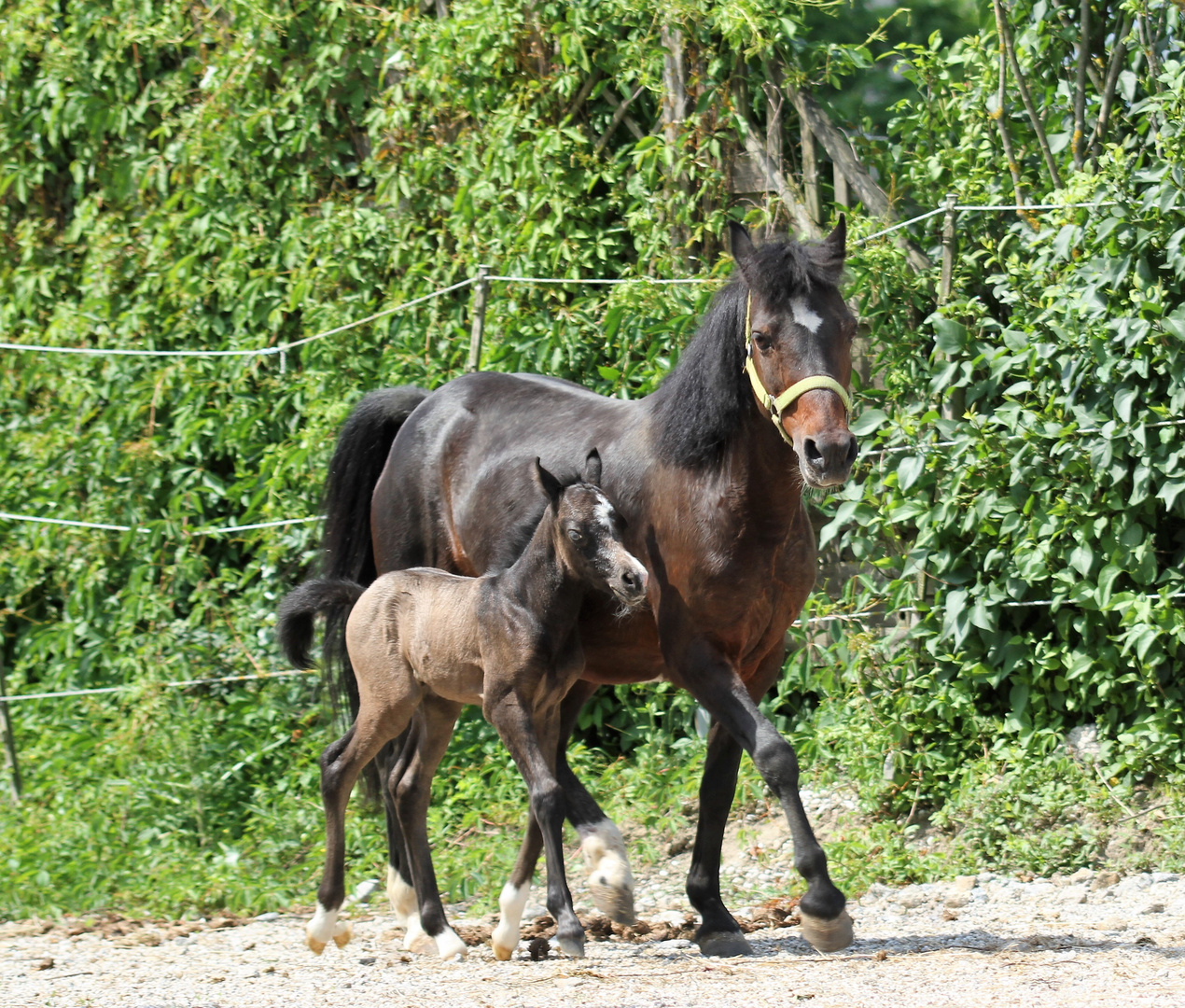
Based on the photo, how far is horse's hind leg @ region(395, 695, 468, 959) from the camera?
485cm

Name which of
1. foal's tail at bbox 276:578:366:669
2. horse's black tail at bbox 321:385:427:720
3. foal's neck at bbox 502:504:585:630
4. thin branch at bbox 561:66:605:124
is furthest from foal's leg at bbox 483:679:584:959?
thin branch at bbox 561:66:605:124

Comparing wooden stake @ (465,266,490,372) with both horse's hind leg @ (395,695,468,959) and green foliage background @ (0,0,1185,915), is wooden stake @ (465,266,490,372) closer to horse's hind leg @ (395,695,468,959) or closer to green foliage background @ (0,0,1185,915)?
green foliage background @ (0,0,1185,915)

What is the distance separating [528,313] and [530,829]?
11.2 feet

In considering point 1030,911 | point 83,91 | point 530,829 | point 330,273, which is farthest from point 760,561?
point 83,91

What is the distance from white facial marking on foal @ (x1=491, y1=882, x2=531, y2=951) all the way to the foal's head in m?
1.05

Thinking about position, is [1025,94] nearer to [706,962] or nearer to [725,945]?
[725,945]

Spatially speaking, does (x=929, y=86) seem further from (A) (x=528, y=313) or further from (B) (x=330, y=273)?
(B) (x=330, y=273)

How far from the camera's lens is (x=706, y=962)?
14.8ft

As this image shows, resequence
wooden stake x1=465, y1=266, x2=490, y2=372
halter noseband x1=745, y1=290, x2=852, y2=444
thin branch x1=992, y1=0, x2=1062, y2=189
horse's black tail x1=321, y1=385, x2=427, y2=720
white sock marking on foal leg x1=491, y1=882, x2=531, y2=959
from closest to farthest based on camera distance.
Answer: halter noseband x1=745, y1=290, x2=852, y2=444 < white sock marking on foal leg x1=491, y1=882, x2=531, y2=959 < horse's black tail x1=321, y1=385, x2=427, y2=720 < thin branch x1=992, y1=0, x2=1062, y2=189 < wooden stake x1=465, y1=266, x2=490, y2=372

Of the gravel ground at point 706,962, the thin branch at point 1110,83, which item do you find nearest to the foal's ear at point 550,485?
the gravel ground at point 706,962

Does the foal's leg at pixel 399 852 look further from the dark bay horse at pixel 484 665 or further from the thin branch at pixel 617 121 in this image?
the thin branch at pixel 617 121

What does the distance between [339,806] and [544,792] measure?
85 cm

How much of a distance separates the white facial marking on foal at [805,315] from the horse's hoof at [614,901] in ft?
5.82

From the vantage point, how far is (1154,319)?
5.78 meters
